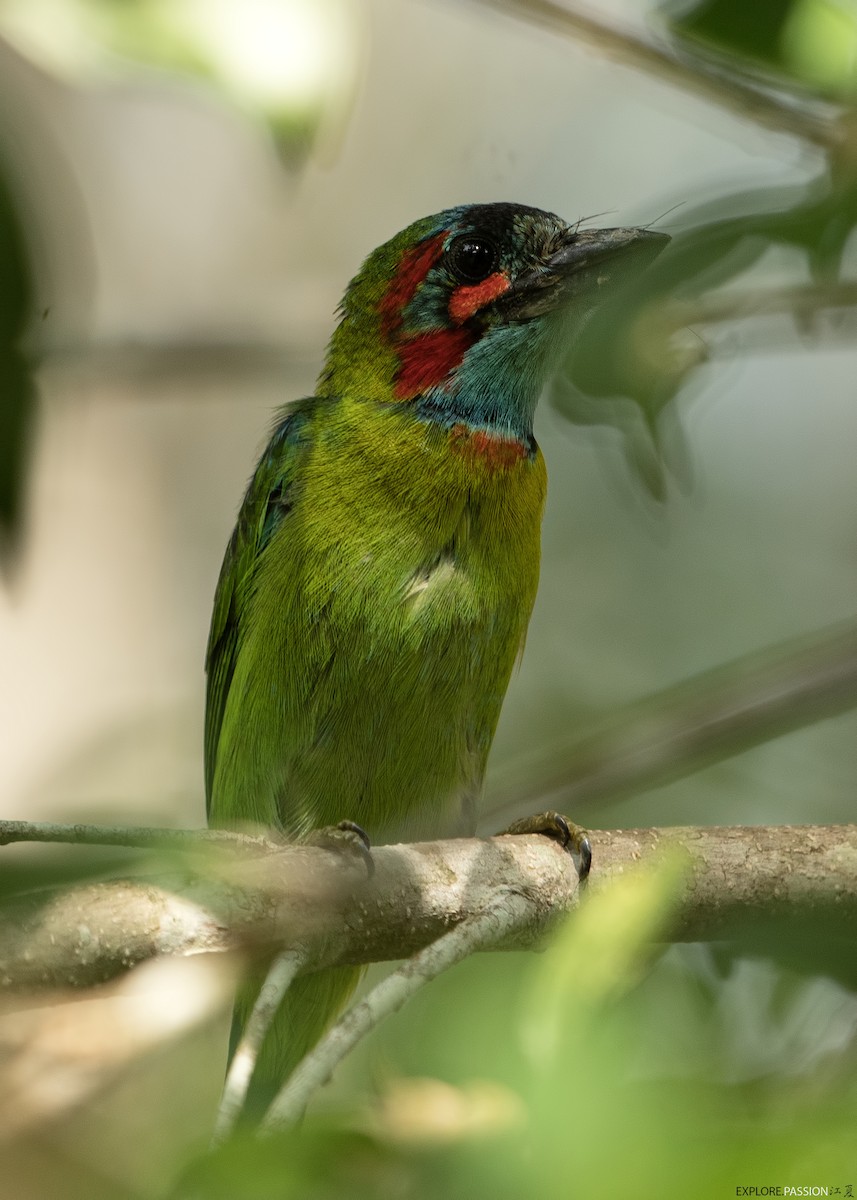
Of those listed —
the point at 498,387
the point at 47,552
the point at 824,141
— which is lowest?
the point at 824,141

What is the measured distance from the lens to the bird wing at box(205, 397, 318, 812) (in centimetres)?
371

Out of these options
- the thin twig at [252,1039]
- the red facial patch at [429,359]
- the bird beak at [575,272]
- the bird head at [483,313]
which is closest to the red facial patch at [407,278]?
the bird head at [483,313]

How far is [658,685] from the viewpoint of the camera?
659 centimetres

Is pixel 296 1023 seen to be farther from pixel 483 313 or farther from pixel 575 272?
pixel 575 272

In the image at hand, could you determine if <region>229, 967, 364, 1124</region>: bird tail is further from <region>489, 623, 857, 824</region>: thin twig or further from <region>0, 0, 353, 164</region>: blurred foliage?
<region>0, 0, 353, 164</region>: blurred foliage

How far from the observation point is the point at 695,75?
2492 mm

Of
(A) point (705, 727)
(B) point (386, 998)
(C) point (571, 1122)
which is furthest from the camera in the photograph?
(A) point (705, 727)

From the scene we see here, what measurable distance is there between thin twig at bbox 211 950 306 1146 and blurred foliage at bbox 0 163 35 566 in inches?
28.0

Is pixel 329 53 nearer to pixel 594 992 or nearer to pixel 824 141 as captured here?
pixel 824 141

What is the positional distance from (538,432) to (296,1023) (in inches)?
73.0

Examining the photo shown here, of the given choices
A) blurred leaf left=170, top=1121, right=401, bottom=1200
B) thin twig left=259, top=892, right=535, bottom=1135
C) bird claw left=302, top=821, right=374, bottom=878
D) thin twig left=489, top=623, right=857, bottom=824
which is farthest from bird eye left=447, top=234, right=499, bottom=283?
blurred leaf left=170, top=1121, right=401, bottom=1200

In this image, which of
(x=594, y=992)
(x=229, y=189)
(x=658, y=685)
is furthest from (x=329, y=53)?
(x=229, y=189)

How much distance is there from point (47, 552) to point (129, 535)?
45 centimetres

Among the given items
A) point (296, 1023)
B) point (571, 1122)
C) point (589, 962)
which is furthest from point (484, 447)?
point (571, 1122)
